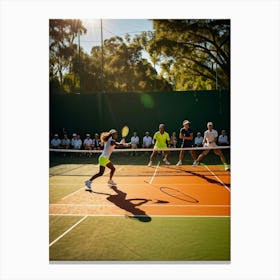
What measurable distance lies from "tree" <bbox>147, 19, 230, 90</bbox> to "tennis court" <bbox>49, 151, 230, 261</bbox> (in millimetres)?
6872

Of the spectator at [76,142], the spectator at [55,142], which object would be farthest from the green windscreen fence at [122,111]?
the spectator at [55,142]

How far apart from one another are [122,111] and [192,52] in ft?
14.0

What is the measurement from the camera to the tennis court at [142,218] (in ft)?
12.8

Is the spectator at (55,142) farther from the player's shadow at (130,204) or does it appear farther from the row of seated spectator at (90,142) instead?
the player's shadow at (130,204)

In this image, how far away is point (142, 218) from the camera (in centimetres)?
490

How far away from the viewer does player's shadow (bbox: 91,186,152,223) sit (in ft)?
16.2

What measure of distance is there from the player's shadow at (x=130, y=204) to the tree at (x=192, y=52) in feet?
26.0

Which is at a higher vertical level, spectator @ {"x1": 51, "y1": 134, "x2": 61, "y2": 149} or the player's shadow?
spectator @ {"x1": 51, "y1": 134, "x2": 61, "y2": 149}

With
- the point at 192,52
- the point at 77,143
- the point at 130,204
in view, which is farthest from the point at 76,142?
the point at 130,204

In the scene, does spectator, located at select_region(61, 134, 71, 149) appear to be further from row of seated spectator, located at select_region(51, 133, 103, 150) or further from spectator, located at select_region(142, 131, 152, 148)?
spectator, located at select_region(142, 131, 152, 148)

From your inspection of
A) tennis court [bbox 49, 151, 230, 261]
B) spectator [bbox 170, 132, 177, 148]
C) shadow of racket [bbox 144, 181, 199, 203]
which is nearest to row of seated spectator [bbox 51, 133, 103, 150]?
spectator [bbox 170, 132, 177, 148]
